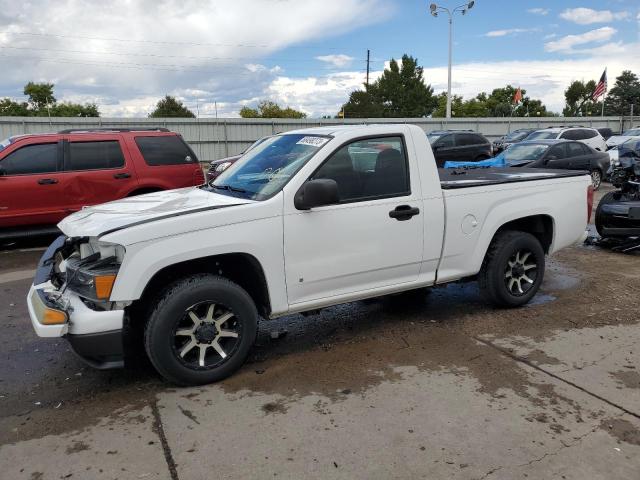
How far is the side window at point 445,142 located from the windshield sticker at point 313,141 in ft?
50.0

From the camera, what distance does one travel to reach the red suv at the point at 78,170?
8195mm

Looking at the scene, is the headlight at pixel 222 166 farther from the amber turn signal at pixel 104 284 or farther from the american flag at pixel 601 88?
the american flag at pixel 601 88

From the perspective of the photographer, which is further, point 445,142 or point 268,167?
point 445,142

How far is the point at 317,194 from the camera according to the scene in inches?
147

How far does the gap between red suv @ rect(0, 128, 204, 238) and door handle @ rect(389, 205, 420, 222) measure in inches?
226

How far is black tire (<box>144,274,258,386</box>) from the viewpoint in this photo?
352cm

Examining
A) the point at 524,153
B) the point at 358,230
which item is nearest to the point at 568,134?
the point at 524,153

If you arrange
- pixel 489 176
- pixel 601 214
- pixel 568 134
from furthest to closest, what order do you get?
1. pixel 568 134
2. pixel 601 214
3. pixel 489 176

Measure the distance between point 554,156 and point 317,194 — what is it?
11.7 m

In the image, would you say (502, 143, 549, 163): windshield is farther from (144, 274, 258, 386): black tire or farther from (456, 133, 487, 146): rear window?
(144, 274, 258, 386): black tire

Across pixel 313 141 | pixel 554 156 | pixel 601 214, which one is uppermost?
pixel 313 141

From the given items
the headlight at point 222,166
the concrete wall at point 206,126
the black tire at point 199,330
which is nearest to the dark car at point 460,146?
the concrete wall at point 206,126

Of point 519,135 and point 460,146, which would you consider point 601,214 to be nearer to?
point 460,146

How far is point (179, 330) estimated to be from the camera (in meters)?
3.63
